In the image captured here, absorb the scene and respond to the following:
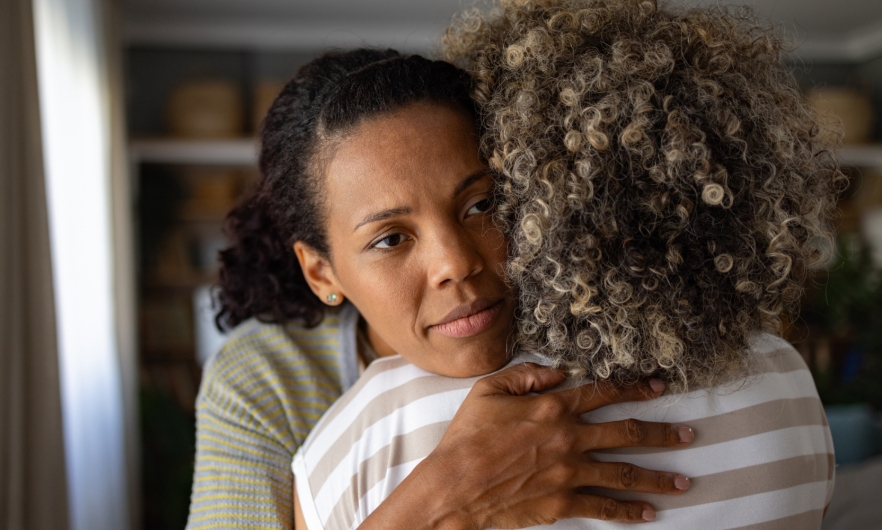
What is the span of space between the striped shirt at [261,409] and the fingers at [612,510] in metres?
0.61

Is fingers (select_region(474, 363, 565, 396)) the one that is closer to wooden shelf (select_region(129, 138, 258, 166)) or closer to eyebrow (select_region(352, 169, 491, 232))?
eyebrow (select_region(352, 169, 491, 232))

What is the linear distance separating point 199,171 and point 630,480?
190 inches

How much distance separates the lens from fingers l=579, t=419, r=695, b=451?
0.93 metres

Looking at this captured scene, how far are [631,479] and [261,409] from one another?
83 centimetres

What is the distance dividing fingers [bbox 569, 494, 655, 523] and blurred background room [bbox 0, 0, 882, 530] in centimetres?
68

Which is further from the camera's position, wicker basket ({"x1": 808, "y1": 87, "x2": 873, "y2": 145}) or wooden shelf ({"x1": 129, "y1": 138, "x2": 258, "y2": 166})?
wicker basket ({"x1": 808, "y1": 87, "x2": 873, "y2": 145})

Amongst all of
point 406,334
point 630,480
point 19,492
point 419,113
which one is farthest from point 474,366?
point 19,492

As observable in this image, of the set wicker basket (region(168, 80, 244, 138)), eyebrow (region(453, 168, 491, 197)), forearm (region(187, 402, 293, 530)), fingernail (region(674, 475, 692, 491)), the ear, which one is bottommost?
forearm (region(187, 402, 293, 530))

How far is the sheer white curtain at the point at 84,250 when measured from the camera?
96.9 inches

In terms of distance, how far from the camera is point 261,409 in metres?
1.43

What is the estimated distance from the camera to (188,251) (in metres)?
5.07

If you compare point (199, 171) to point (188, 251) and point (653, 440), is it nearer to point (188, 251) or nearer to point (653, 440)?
point (188, 251)

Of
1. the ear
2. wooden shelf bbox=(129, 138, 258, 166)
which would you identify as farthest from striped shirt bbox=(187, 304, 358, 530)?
wooden shelf bbox=(129, 138, 258, 166)

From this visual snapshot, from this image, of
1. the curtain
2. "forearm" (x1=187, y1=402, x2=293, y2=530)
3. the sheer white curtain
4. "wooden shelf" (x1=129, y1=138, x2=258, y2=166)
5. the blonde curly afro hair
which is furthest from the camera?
"wooden shelf" (x1=129, y1=138, x2=258, y2=166)
